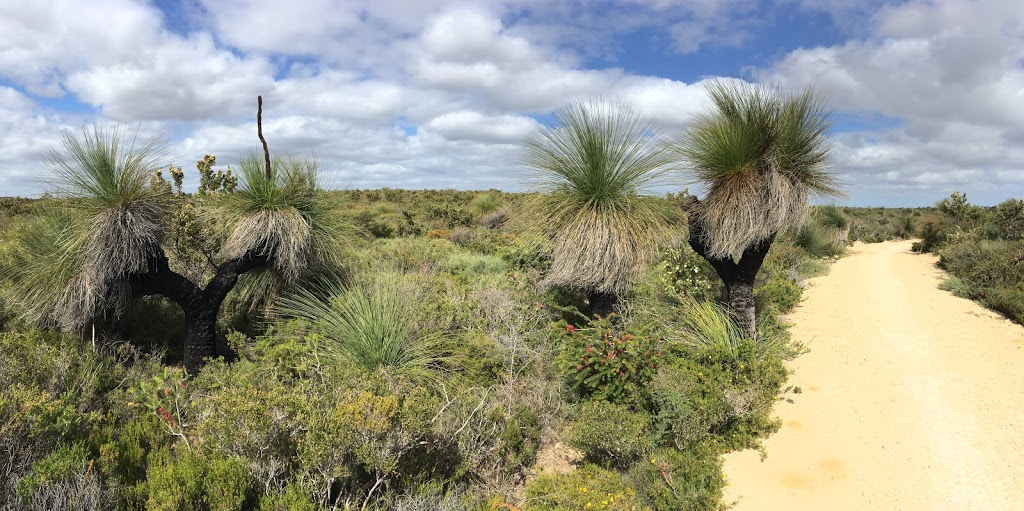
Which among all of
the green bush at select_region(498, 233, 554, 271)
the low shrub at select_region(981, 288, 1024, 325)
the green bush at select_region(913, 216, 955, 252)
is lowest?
the low shrub at select_region(981, 288, 1024, 325)

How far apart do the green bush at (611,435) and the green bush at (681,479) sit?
0.16m

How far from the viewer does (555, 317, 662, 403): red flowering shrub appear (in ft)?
17.1

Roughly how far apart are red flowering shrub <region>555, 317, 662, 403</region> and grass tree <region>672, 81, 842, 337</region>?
6.54 feet

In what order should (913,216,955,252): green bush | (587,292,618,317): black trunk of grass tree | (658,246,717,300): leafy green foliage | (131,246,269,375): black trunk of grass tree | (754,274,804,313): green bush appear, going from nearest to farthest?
(131,246,269,375): black trunk of grass tree
(587,292,618,317): black trunk of grass tree
(658,246,717,300): leafy green foliage
(754,274,804,313): green bush
(913,216,955,252): green bush

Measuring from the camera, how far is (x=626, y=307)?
6965 mm

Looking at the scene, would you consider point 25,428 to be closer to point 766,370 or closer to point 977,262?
point 766,370

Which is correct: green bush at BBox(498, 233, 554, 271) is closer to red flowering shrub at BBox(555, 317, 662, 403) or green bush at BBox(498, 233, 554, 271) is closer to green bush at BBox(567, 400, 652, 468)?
red flowering shrub at BBox(555, 317, 662, 403)

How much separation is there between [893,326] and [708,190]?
142 inches

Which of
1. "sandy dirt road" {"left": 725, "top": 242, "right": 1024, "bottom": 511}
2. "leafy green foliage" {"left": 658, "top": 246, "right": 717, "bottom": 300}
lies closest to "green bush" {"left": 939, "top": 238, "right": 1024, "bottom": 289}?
"sandy dirt road" {"left": 725, "top": 242, "right": 1024, "bottom": 511}

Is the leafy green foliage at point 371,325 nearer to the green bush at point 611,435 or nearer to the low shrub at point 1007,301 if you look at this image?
the green bush at point 611,435

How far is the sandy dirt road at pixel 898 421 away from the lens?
4.07m

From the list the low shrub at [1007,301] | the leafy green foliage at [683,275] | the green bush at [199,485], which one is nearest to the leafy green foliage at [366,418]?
the green bush at [199,485]

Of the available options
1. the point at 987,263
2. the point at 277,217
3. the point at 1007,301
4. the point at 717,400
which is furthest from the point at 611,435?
the point at 987,263

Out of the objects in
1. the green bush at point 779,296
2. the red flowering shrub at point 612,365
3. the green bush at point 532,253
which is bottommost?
the red flowering shrub at point 612,365
